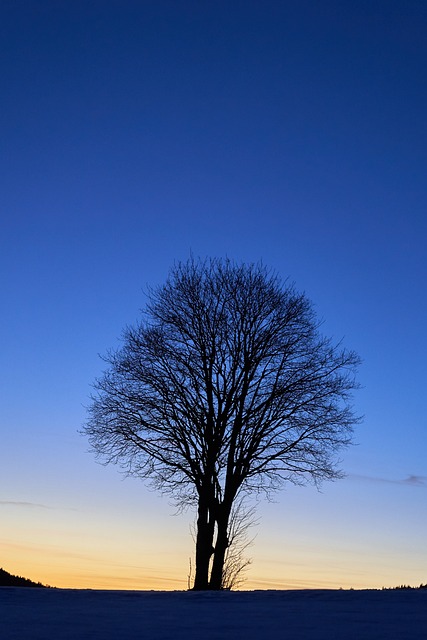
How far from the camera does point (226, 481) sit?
75.6ft

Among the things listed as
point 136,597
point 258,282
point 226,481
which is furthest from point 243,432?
point 136,597

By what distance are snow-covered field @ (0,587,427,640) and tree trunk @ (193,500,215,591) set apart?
327 inches

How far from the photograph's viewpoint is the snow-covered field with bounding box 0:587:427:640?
7.83 metres

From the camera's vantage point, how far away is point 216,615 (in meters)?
9.89

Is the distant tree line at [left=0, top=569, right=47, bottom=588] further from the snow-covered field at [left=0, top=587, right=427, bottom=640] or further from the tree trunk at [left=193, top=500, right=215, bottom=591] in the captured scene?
the snow-covered field at [left=0, top=587, right=427, bottom=640]

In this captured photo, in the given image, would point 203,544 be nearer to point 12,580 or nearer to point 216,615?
point 12,580

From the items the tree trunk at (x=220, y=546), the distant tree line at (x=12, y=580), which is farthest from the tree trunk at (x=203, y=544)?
the distant tree line at (x=12, y=580)

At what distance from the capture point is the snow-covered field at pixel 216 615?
7832 millimetres

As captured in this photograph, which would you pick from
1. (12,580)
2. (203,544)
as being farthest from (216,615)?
(12,580)

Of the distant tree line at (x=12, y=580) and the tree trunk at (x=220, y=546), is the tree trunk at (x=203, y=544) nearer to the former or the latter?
the tree trunk at (x=220, y=546)

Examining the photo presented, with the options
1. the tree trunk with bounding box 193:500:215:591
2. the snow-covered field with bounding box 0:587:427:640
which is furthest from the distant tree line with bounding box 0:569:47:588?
the snow-covered field with bounding box 0:587:427:640

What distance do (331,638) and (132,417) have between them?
56.0 feet

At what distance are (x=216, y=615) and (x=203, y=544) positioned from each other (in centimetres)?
1301

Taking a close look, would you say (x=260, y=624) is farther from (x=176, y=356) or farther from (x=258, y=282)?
(x=258, y=282)
